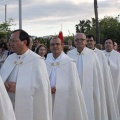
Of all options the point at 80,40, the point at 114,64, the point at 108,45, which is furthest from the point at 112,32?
the point at 80,40

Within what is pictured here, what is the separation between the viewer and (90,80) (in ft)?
28.2

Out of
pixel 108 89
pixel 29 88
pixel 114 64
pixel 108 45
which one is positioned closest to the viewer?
pixel 29 88

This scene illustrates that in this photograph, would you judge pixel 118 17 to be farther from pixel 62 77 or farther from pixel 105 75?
pixel 62 77

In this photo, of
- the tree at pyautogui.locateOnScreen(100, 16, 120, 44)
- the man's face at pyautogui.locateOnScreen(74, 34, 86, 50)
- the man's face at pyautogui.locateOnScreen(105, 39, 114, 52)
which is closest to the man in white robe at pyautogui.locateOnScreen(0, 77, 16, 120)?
the man's face at pyautogui.locateOnScreen(74, 34, 86, 50)

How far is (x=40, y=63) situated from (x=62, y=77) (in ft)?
3.61

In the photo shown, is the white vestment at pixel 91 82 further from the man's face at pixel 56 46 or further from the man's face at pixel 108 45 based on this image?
the man's face at pixel 108 45

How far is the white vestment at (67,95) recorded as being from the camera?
7176 millimetres

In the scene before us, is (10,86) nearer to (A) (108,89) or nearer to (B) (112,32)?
(A) (108,89)

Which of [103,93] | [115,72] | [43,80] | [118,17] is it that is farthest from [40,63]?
[118,17]

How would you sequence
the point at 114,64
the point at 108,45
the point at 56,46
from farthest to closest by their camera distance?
the point at 114,64, the point at 108,45, the point at 56,46

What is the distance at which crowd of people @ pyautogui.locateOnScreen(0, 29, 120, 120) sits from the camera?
20.1 feet

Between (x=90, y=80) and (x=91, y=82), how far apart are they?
6 centimetres

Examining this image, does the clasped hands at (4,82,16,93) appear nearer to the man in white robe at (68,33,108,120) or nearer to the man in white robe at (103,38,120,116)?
the man in white robe at (68,33,108,120)

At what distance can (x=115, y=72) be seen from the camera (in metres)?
11.1
